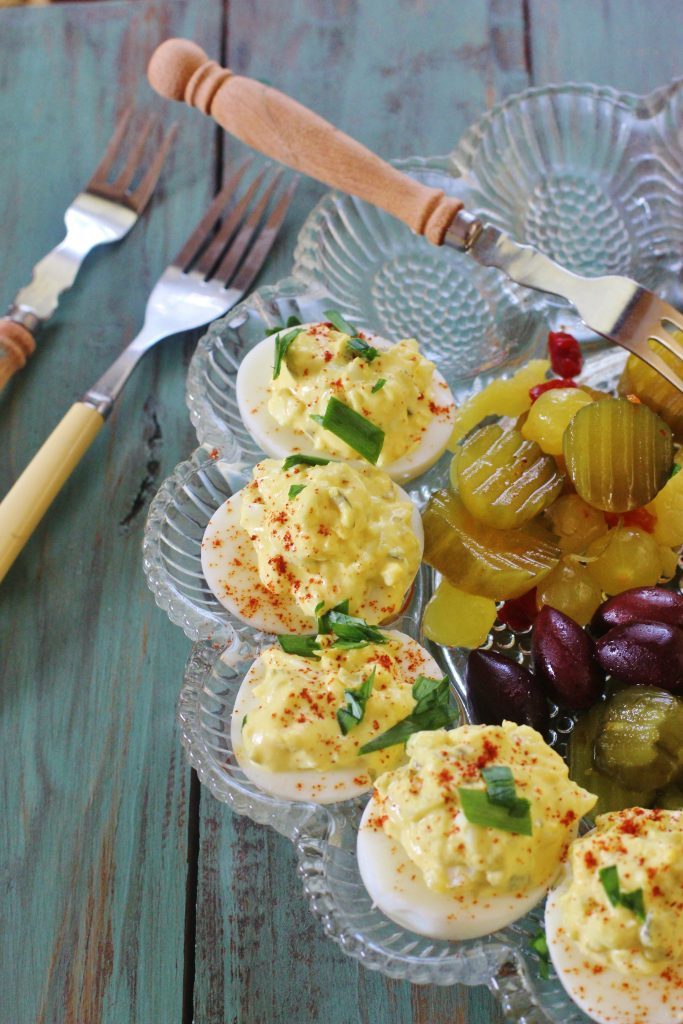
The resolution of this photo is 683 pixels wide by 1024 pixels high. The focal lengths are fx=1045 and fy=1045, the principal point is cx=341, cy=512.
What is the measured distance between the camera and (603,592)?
1933 millimetres

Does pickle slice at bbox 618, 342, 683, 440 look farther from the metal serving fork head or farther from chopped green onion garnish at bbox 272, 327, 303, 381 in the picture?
the metal serving fork head

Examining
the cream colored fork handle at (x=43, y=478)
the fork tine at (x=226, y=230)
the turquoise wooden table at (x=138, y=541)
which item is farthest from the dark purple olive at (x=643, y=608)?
the fork tine at (x=226, y=230)

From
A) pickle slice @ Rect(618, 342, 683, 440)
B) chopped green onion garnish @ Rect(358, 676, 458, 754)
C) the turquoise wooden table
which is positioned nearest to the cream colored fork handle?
the turquoise wooden table

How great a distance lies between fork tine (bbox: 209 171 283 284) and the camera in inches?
96.6

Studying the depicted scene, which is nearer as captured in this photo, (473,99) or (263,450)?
(263,450)

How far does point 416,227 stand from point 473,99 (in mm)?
790

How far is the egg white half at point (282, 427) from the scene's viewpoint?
1.94 meters

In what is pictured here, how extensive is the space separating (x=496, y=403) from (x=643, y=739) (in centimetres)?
79

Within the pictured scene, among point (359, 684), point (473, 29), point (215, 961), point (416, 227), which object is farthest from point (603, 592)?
point (473, 29)

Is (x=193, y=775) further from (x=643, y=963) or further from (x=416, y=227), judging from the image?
(x=416, y=227)

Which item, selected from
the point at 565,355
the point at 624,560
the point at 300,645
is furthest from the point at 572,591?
the point at 565,355

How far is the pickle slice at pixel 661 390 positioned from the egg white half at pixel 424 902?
0.95 m

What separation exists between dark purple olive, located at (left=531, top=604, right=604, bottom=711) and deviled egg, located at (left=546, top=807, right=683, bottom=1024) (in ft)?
0.89

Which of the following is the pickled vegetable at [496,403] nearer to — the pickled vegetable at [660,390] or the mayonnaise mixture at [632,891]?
the pickled vegetable at [660,390]
